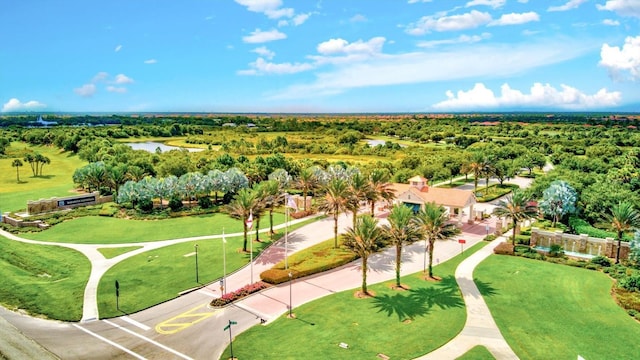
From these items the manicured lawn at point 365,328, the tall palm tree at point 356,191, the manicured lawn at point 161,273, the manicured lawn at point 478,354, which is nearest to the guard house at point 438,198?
the tall palm tree at point 356,191

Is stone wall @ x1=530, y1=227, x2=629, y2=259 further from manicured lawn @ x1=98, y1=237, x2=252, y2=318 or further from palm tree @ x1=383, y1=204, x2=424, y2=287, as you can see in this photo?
→ manicured lawn @ x1=98, y1=237, x2=252, y2=318

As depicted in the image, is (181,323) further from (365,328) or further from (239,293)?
(365,328)

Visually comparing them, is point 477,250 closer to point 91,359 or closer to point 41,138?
point 91,359

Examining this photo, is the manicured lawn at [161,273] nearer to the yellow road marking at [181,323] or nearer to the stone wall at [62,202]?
the yellow road marking at [181,323]

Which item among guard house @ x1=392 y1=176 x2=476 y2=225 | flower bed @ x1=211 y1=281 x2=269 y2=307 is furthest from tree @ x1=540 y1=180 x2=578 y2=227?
flower bed @ x1=211 y1=281 x2=269 y2=307

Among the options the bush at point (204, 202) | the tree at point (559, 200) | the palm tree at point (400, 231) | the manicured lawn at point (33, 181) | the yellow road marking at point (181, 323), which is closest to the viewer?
the yellow road marking at point (181, 323)

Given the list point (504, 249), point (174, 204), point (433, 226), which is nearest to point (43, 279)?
point (174, 204)

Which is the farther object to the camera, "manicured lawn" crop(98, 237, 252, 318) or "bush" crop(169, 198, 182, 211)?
"bush" crop(169, 198, 182, 211)
